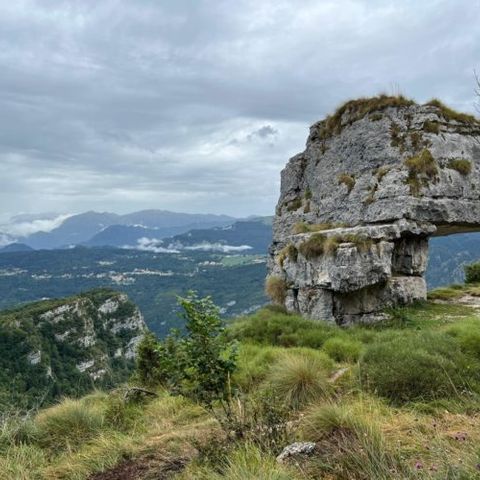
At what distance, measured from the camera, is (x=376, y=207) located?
56.2 feet

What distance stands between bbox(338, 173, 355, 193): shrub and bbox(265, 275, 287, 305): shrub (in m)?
4.27

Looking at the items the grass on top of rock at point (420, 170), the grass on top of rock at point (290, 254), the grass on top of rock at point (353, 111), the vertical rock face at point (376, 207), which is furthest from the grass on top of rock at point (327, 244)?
the grass on top of rock at point (353, 111)

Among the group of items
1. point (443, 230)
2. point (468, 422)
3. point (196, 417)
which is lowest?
point (196, 417)

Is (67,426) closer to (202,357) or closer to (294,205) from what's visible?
(202,357)

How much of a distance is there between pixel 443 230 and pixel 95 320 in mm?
155300

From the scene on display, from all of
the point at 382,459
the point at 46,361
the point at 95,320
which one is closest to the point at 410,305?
the point at 382,459

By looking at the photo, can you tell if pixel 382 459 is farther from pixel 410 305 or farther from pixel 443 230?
pixel 443 230

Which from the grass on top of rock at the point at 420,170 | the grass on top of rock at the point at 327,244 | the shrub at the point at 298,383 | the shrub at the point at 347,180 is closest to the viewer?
the shrub at the point at 298,383

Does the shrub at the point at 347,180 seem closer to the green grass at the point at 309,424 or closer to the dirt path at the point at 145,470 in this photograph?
the green grass at the point at 309,424

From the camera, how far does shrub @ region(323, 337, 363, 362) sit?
39.0 feet

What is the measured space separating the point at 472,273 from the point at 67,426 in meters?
22.1

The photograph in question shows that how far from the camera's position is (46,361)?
12281cm

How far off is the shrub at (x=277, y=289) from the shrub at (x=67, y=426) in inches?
370

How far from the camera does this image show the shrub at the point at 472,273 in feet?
82.1
